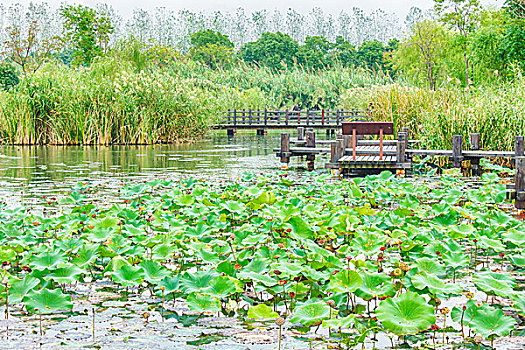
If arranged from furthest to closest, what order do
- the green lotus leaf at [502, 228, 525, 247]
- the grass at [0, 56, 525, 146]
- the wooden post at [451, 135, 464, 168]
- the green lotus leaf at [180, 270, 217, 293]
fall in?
1. the grass at [0, 56, 525, 146]
2. the wooden post at [451, 135, 464, 168]
3. the green lotus leaf at [502, 228, 525, 247]
4. the green lotus leaf at [180, 270, 217, 293]

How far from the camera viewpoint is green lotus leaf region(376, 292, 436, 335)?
316 centimetres

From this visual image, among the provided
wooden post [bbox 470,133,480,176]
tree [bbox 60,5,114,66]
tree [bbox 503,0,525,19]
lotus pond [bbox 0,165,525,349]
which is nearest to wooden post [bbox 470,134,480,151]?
wooden post [bbox 470,133,480,176]

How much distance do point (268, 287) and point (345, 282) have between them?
68cm

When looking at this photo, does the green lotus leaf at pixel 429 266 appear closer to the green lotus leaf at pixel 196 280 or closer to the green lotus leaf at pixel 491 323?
the green lotus leaf at pixel 491 323

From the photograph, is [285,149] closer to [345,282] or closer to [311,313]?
[345,282]

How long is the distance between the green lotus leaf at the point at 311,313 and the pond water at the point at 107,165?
21.1ft

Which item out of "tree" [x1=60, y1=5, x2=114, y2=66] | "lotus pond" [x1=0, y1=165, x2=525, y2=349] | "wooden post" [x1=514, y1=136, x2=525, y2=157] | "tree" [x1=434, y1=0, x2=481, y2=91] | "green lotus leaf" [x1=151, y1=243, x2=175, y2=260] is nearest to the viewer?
"lotus pond" [x1=0, y1=165, x2=525, y2=349]

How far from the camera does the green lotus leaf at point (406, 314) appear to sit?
3158 millimetres

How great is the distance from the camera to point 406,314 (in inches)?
128

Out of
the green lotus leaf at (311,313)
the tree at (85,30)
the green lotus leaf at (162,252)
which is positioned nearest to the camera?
the green lotus leaf at (311,313)

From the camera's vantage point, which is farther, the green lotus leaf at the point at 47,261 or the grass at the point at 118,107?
the grass at the point at 118,107

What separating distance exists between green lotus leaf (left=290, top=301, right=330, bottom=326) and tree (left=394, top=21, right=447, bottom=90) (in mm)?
39400

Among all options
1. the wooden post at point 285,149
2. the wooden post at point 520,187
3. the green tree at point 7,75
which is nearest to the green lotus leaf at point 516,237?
the wooden post at point 520,187

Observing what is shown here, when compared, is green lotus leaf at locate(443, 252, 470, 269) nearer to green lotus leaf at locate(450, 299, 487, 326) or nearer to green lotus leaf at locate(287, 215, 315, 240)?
green lotus leaf at locate(450, 299, 487, 326)
